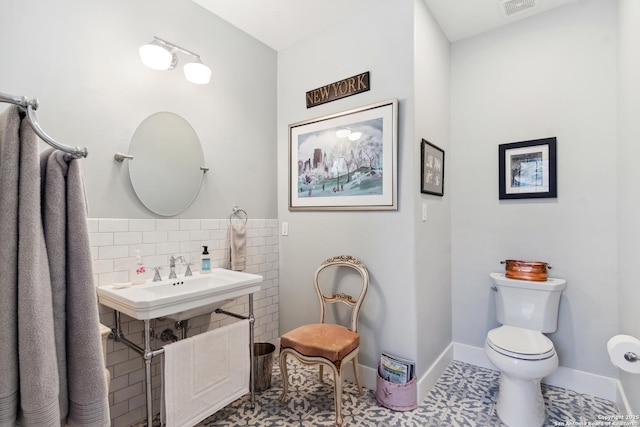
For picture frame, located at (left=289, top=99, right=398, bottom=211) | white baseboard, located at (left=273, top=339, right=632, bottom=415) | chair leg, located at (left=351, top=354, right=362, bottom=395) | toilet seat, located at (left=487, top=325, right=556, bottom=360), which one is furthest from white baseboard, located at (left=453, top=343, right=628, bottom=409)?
picture frame, located at (left=289, top=99, right=398, bottom=211)

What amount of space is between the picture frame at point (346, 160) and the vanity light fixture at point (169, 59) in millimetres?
824

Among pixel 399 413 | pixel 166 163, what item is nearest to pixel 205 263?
pixel 166 163

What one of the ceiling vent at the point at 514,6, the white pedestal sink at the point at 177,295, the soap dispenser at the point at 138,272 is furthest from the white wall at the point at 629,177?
the soap dispenser at the point at 138,272

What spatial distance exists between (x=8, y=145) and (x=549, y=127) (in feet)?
9.25

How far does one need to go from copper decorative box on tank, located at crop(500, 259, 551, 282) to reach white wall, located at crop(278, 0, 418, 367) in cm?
80

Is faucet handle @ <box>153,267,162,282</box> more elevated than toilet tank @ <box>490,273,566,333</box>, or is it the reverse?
faucet handle @ <box>153,267,162,282</box>

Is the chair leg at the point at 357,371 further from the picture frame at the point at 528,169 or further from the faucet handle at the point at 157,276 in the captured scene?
the picture frame at the point at 528,169

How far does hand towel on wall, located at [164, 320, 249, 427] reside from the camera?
1.57 metres

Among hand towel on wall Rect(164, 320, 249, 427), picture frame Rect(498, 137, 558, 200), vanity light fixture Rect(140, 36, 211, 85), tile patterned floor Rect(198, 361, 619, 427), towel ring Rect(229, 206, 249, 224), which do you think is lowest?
tile patterned floor Rect(198, 361, 619, 427)

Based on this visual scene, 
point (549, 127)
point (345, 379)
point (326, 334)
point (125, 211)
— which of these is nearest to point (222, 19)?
point (125, 211)

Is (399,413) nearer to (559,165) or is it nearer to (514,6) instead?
(559,165)

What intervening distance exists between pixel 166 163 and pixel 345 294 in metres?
1.50

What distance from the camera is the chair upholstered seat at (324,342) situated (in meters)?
1.78

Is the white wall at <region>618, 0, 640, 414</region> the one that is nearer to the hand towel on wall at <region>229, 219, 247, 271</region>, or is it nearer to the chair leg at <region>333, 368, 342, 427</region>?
the chair leg at <region>333, 368, 342, 427</region>
